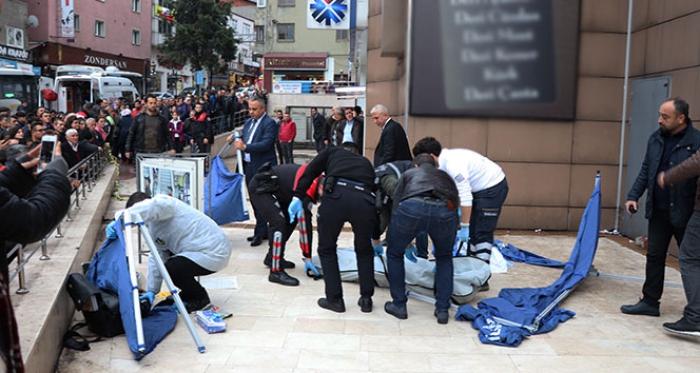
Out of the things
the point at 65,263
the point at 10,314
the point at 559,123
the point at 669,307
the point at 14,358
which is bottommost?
the point at 669,307

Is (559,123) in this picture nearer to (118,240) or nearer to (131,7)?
(118,240)

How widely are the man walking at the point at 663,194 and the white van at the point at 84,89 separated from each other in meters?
22.9

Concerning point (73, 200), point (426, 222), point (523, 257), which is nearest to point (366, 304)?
point (426, 222)

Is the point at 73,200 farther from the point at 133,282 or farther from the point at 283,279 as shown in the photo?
the point at 133,282

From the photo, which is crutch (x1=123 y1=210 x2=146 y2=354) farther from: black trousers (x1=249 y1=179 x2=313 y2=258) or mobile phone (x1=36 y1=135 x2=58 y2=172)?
black trousers (x1=249 y1=179 x2=313 y2=258)

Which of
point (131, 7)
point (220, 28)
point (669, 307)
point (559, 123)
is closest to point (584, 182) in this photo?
point (559, 123)

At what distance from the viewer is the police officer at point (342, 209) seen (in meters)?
5.39

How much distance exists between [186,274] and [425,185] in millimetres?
2161

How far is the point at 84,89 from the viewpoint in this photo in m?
25.5

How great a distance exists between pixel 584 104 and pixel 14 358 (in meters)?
8.67

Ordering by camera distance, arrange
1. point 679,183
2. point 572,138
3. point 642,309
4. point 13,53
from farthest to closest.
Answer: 1. point 13,53
2. point 572,138
3. point 642,309
4. point 679,183

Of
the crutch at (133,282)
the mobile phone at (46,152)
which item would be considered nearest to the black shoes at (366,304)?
the crutch at (133,282)

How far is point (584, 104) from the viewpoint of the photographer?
361 inches

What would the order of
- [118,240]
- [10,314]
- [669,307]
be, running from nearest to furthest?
[10,314] → [118,240] → [669,307]
